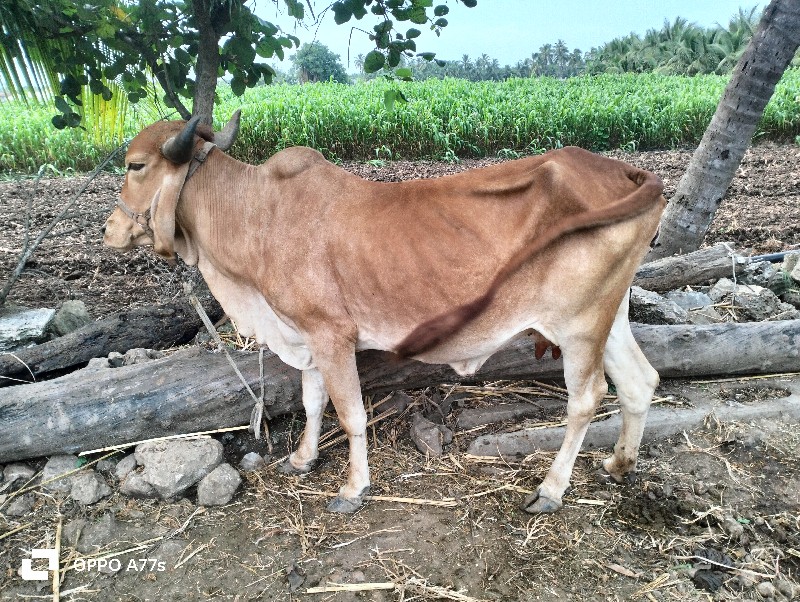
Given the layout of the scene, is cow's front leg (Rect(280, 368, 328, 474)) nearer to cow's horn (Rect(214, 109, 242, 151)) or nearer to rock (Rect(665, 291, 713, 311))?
cow's horn (Rect(214, 109, 242, 151))

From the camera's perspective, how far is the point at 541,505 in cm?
317

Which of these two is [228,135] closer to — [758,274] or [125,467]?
[125,467]

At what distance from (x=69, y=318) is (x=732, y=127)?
532 centimetres

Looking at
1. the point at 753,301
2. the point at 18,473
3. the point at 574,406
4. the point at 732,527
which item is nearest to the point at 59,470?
the point at 18,473

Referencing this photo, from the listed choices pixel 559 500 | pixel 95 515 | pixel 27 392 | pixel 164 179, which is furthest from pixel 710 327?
pixel 27 392

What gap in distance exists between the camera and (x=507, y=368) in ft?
12.9

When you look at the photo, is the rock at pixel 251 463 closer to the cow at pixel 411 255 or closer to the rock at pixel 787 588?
the cow at pixel 411 255

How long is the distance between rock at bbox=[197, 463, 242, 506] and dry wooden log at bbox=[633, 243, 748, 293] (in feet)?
11.3

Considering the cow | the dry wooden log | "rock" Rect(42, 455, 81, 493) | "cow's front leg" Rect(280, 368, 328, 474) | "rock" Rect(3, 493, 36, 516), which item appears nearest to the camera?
the cow

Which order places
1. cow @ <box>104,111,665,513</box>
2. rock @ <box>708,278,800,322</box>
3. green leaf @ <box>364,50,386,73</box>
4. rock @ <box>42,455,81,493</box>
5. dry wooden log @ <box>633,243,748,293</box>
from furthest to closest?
dry wooden log @ <box>633,243,748,293</box>, rock @ <box>708,278,800,322</box>, green leaf @ <box>364,50,386,73</box>, rock @ <box>42,455,81,493</box>, cow @ <box>104,111,665,513</box>

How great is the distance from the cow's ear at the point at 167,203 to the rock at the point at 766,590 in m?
3.08

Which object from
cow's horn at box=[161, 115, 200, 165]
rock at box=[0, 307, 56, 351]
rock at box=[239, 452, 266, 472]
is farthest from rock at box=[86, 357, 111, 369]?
cow's horn at box=[161, 115, 200, 165]

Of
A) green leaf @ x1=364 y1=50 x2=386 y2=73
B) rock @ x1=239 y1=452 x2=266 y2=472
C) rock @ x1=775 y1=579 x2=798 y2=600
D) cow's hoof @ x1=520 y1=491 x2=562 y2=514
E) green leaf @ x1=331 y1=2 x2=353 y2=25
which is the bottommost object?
rock @ x1=239 y1=452 x2=266 y2=472

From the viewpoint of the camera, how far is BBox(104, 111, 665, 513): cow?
2756 millimetres
